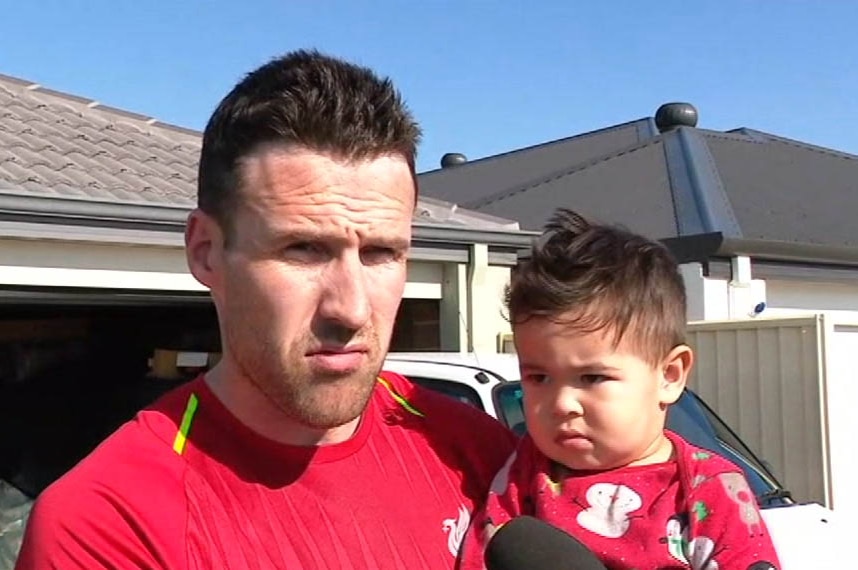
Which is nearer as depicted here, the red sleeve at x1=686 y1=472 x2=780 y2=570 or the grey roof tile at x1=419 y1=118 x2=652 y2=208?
the red sleeve at x1=686 y1=472 x2=780 y2=570

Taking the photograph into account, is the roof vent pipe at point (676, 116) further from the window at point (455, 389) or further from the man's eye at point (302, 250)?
the man's eye at point (302, 250)

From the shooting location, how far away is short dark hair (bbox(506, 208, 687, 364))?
7.75 feet

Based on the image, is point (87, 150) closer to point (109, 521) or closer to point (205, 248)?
point (205, 248)

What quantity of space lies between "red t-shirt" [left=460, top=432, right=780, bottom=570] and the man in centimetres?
33

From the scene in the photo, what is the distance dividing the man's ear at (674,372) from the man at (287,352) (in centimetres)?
71

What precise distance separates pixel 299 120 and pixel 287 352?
1.26 ft

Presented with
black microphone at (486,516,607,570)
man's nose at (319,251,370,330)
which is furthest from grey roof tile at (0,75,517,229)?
black microphone at (486,516,607,570)

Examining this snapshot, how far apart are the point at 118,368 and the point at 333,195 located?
802 cm

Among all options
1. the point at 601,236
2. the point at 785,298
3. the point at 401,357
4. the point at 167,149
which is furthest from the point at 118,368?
the point at 601,236

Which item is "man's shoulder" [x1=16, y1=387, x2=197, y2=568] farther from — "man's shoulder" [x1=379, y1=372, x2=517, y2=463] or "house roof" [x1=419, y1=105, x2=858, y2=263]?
"house roof" [x1=419, y1=105, x2=858, y2=263]

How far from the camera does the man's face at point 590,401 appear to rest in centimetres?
237

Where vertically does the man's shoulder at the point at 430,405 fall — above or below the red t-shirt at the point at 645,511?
above

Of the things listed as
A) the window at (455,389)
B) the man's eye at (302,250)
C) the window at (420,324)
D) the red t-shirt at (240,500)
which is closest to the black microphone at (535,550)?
the red t-shirt at (240,500)

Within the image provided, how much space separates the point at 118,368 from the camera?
9.48 meters
